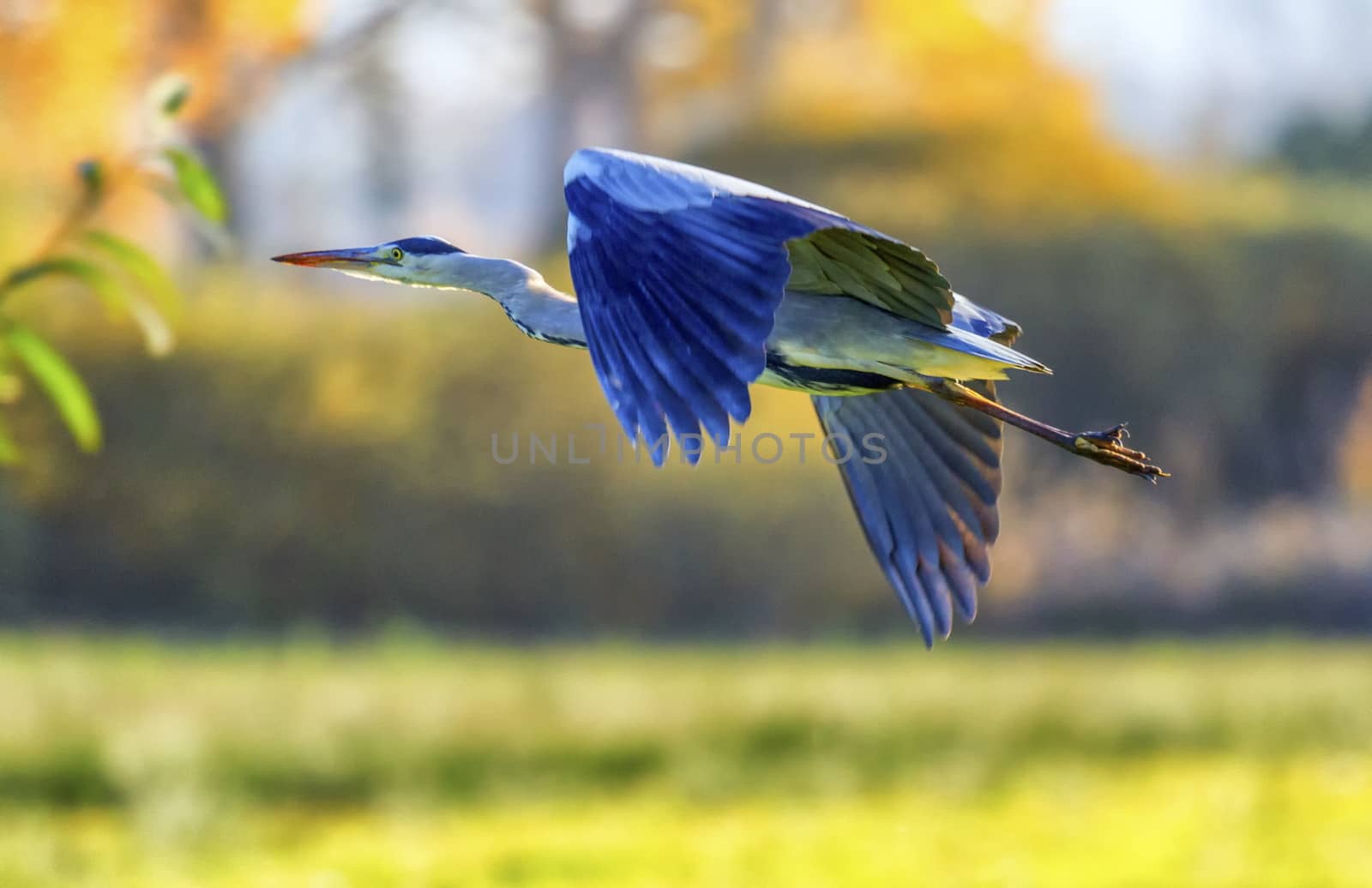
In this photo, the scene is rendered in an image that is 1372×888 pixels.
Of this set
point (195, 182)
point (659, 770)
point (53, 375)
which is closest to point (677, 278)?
point (195, 182)

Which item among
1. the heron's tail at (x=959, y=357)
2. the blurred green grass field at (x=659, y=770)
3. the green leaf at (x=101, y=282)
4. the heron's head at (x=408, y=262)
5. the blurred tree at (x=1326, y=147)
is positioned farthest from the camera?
the blurred tree at (x=1326, y=147)

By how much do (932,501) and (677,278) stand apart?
51 centimetres

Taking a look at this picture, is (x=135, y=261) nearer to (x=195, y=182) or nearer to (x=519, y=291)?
(x=195, y=182)

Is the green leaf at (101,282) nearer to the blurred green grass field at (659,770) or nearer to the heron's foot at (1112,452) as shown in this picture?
the heron's foot at (1112,452)

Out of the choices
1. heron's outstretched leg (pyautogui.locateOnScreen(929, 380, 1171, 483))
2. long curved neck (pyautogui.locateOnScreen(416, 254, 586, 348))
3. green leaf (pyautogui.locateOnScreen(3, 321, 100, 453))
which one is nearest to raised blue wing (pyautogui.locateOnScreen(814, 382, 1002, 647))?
heron's outstretched leg (pyautogui.locateOnScreen(929, 380, 1171, 483))

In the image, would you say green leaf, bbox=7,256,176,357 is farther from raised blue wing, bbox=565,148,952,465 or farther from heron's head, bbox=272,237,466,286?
raised blue wing, bbox=565,148,952,465

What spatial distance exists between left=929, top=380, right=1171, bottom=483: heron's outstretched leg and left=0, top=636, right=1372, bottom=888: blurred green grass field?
9.22ft

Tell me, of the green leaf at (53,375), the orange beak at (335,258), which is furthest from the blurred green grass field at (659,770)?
the orange beak at (335,258)

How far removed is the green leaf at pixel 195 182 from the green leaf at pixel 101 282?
133 millimetres

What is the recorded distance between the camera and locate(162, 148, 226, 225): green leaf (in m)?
1.82

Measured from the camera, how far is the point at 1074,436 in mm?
1508

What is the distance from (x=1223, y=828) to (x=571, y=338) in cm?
390

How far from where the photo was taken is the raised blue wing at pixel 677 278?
1.17m

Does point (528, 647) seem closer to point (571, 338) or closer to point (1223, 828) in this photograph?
point (1223, 828)
